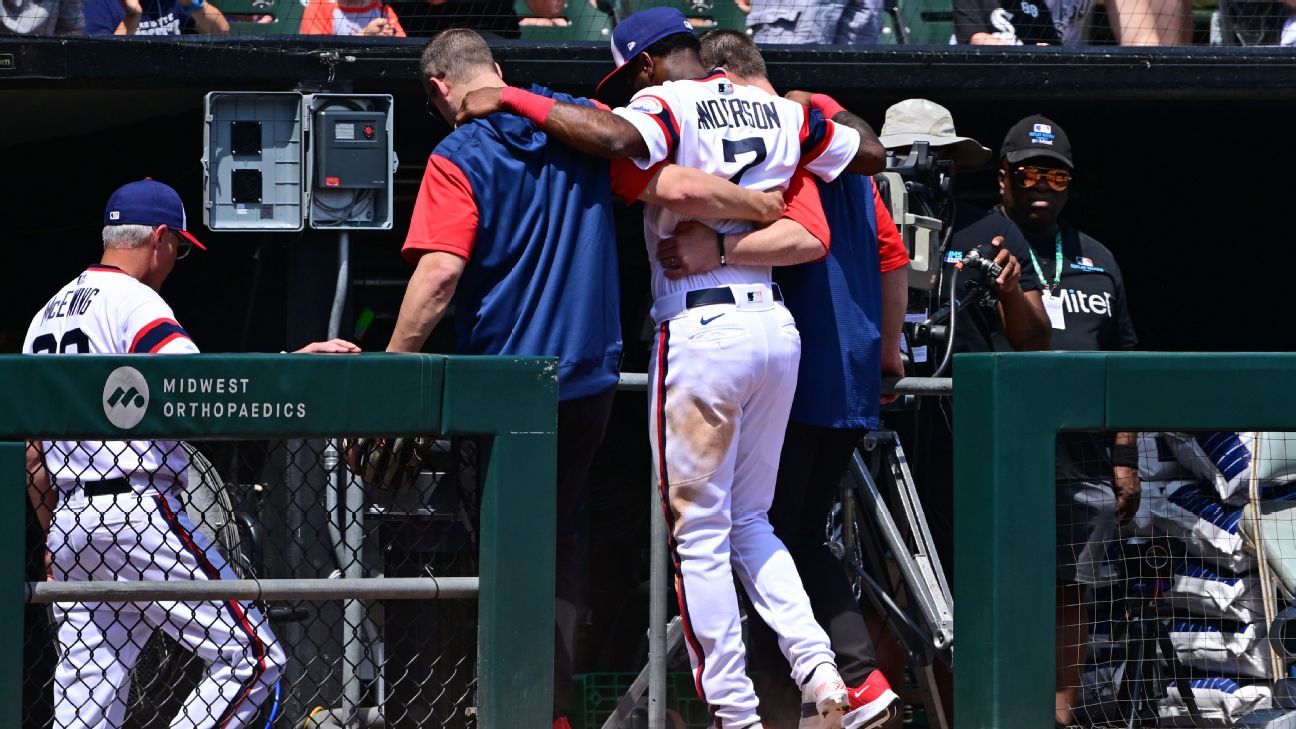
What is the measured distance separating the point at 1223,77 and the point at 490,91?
3.68 metres

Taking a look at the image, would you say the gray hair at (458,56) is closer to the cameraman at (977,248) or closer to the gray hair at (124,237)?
the gray hair at (124,237)

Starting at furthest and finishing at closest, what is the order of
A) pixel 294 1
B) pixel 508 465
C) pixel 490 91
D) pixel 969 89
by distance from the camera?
pixel 294 1
pixel 969 89
pixel 490 91
pixel 508 465

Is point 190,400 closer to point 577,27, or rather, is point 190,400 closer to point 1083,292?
point 1083,292

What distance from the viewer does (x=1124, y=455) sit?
4.53 meters

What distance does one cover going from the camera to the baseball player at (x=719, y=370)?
3.86 m

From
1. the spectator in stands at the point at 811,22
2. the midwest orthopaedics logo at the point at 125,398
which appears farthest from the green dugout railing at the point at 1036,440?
the spectator in stands at the point at 811,22

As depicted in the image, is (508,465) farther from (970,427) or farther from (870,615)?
(870,615)

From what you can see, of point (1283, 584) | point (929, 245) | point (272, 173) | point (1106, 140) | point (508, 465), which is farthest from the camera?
point (1106, 140)

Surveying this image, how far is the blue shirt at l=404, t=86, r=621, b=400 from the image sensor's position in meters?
4.03

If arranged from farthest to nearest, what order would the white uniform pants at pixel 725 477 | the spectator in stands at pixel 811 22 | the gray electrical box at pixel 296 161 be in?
the spectator in stands at pixel 811 22, the gray electrical box at pixel 296 161, the white uniform pants at pixel 725 477

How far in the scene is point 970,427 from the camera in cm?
378

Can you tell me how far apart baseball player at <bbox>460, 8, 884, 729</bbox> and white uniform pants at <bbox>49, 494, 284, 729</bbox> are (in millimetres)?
1151

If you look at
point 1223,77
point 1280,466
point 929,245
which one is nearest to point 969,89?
point 1223,77

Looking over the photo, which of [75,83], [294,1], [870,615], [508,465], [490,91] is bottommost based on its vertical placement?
[870,615]
